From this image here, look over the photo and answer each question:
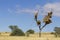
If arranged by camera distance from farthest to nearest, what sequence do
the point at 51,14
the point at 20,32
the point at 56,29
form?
the point at 56,29 → the point at 20,32 → the point at 51,14

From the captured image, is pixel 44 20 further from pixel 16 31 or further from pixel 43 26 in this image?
pixel 16 31

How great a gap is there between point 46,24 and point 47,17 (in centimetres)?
126

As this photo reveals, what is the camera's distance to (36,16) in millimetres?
41500

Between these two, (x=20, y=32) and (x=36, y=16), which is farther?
(x=20, y=32)

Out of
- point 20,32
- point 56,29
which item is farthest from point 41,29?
point 56,29

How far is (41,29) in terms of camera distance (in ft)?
141

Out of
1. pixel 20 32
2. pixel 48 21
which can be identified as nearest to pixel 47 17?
pixel 48 21

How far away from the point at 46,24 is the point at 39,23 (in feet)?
4.39

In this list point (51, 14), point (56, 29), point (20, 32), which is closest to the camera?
point (51, 14)

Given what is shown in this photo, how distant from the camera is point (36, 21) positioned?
43.3 metres

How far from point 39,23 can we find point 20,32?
2265cm

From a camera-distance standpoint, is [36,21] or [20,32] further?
[20,32]

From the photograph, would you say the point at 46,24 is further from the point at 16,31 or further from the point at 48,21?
the point at 16,31

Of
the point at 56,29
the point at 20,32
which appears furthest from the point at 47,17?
the point at 56,29
